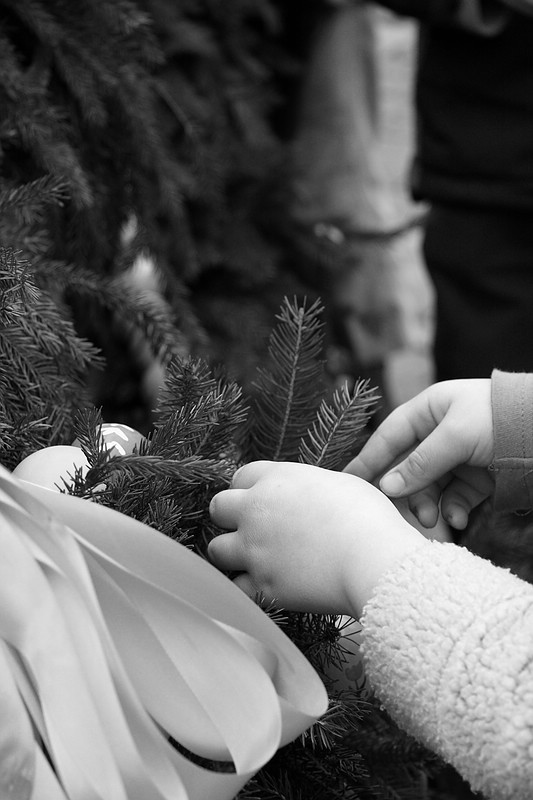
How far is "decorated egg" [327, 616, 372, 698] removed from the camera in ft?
1.99

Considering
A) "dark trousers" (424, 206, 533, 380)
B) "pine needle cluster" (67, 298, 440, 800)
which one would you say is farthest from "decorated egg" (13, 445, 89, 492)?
"dark trousers" (424, 206, 533, 380)

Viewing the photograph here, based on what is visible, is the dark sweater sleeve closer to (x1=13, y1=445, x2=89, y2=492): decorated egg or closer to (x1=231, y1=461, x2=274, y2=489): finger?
(x1=231, y1=461, x2=274, y2=489): finger

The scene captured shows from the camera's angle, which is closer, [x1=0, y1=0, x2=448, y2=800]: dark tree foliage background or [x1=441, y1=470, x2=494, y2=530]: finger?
[x1=0, y1=0, x2=448, y2=800]: dark tree foliage background

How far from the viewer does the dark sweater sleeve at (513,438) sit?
2.15 ft

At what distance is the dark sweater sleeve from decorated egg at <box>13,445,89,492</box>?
31cm

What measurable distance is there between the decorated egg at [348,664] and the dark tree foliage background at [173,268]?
0.05 ft

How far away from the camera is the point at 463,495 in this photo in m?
0.72

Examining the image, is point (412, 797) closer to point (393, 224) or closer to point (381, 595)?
point (381, 595)

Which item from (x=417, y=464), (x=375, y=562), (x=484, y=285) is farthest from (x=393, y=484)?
(x=484, y=285)

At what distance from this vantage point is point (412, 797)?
69 cm

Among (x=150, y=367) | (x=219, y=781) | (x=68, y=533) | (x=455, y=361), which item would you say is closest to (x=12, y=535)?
(x=68, y=533)

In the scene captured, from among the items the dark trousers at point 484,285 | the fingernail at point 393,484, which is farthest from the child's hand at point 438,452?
the dark trousers at point 484,285

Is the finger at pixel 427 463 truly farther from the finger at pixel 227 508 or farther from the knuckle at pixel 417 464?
the finger at pixel 227 508

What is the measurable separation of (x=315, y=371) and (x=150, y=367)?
0.55 meters
